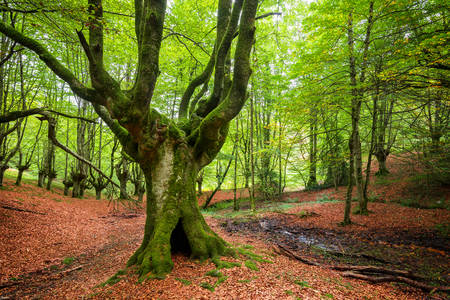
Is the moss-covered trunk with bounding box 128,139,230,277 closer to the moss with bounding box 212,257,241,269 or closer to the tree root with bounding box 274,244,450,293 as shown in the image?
the moss with bounding box 212,257,241,269

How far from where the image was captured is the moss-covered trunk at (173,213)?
363 cm

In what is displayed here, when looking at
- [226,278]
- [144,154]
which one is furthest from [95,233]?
[226,278]

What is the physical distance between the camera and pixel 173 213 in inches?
151

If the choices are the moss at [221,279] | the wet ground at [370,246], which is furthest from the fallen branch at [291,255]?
the moss at [221,279]

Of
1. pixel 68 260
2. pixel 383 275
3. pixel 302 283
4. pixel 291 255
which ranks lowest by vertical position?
pixel 68 260

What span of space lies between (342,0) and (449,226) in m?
8.37

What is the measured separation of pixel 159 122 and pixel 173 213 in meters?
1.94

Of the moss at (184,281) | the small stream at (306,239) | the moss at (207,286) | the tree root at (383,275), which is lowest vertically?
the small stream at (306,239)

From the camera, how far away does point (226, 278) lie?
9.98 feet

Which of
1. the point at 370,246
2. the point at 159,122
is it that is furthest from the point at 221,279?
the point at 370,246

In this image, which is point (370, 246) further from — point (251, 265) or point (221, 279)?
point (221, 279)

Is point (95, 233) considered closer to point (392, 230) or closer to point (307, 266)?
point (307, 266)

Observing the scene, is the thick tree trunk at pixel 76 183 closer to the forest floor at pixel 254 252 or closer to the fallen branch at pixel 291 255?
the forest floor at pixel 254 252

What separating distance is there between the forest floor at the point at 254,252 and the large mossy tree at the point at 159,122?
55cm
